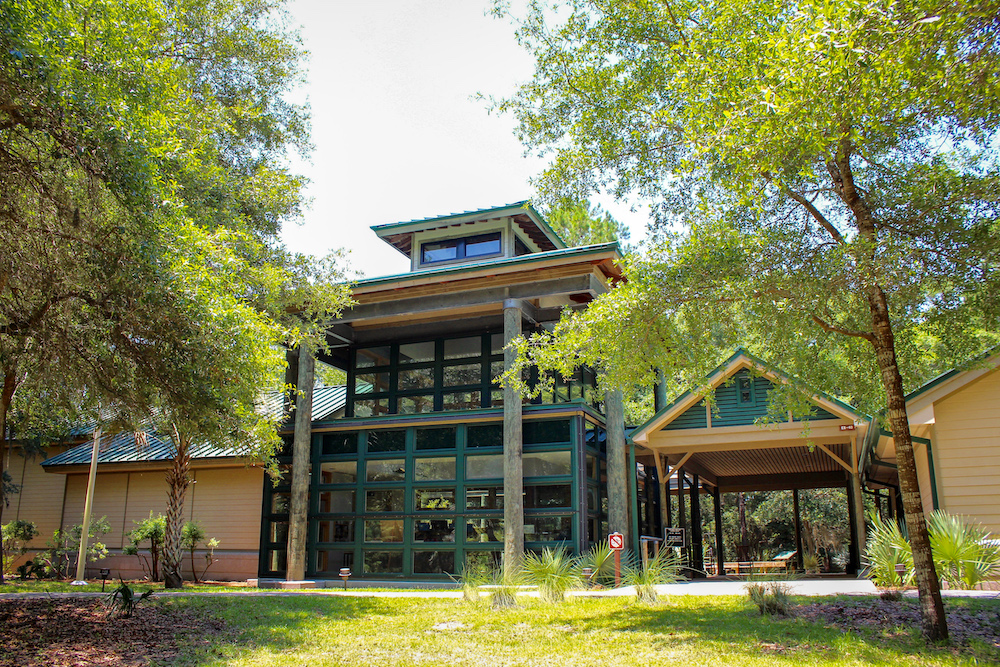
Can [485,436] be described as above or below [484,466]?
above

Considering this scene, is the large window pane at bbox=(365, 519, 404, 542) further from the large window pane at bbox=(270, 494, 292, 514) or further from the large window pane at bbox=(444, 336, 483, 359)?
the large window pane at bbox=(444, 336, 483, 359)

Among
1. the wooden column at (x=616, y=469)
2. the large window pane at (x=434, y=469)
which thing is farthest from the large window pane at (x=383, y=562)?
the wooden column at (x=616, y=469)

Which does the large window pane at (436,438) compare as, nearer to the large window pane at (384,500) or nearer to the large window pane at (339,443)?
the large window pane at (384,500)

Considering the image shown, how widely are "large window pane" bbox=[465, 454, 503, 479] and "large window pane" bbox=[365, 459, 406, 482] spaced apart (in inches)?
73.7

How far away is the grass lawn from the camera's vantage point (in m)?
7.62

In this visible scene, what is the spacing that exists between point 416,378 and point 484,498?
15.2 ft

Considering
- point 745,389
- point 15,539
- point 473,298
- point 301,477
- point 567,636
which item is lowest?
point 567,636

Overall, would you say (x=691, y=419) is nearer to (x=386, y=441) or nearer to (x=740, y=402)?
(x=740, y=402)

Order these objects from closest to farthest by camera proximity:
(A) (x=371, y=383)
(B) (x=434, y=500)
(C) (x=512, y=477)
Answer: (C) (x=512, y=477) → (B) (x=434, y=500) → (A) (x=371, y=383)

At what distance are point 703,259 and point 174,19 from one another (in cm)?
1251

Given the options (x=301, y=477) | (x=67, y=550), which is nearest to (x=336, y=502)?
(x=301, y=477)

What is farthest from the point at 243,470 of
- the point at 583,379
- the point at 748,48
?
the point at 748,48

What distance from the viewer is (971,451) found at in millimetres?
13430

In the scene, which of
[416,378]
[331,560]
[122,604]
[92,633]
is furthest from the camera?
[416,378]
